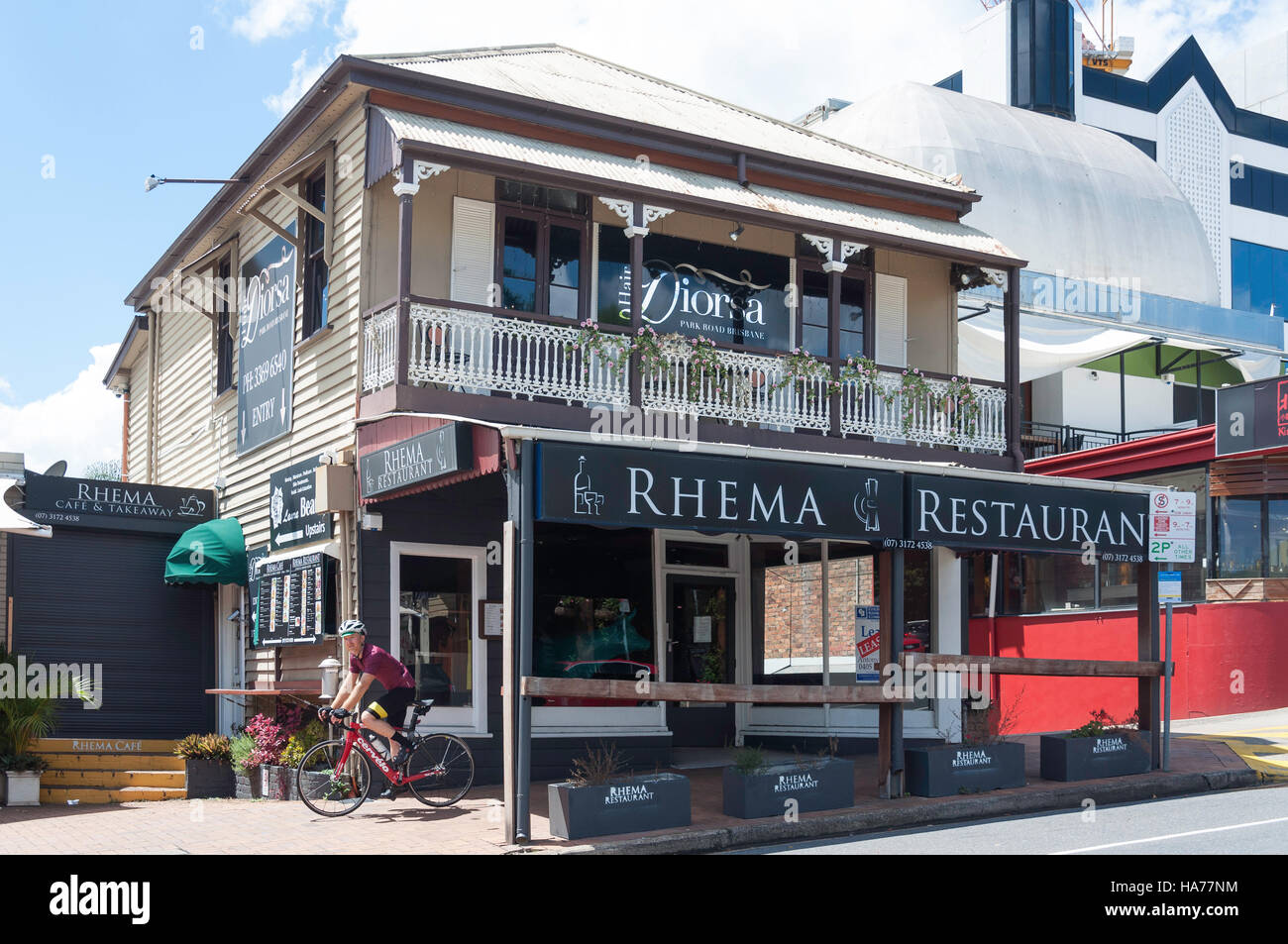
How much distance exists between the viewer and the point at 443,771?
12180 mm

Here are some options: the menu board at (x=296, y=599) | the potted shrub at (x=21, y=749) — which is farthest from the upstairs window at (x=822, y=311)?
the potted shrub at (x=21, y=749)

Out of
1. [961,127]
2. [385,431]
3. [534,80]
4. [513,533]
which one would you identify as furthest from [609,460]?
[961,127]

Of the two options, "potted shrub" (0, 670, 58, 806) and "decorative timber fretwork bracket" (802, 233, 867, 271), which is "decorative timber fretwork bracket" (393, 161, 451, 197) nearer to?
"decorative timber fretwork bracket" (802, 233, 867, 271)

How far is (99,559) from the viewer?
57.4 ft

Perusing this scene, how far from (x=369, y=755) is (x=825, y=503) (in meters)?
4.63

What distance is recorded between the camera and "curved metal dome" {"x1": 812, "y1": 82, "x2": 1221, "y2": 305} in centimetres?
2723

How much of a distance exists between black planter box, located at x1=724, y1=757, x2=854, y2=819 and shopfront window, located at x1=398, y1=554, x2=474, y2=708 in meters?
3.68

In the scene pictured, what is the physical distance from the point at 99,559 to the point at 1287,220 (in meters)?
38.9

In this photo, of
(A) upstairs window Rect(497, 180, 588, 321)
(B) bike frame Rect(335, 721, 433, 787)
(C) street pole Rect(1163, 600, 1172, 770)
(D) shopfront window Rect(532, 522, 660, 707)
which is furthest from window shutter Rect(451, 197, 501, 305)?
(C) street pole Rect(1163, 600, 1172, 770)

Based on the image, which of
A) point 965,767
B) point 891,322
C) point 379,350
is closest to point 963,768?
point 965,767

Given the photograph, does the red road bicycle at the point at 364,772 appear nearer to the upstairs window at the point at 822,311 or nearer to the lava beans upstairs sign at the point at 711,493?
the lava beans upstairs sign at the point at 711,493

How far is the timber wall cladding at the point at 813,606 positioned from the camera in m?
15.7

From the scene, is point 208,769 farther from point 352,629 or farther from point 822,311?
point 822,311

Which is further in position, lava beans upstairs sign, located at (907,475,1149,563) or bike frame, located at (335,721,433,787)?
lava beans upstairs sign, located at (907,475,1149,563)
